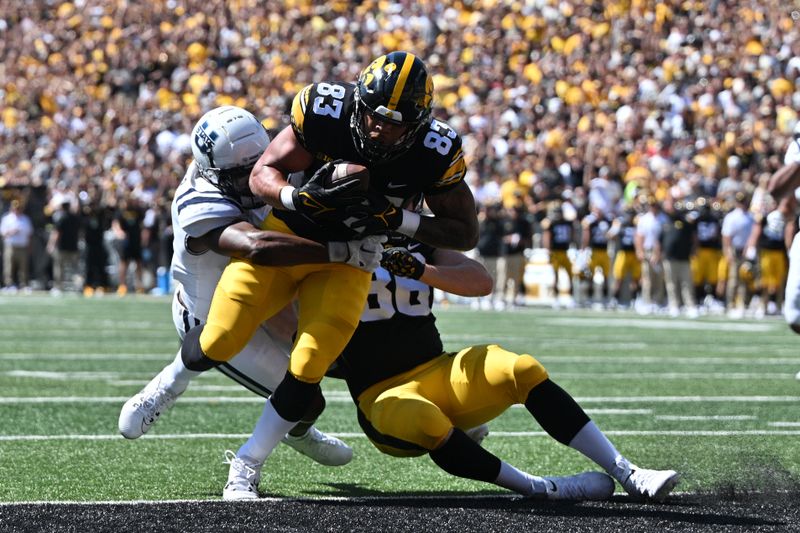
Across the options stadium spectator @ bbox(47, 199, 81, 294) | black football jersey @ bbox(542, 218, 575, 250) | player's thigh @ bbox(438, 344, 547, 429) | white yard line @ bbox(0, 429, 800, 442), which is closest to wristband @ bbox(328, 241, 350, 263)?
player's thigh @ bbox(438, 344, 547, 429)

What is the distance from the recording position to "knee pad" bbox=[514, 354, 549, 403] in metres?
3.99

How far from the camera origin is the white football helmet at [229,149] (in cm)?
443

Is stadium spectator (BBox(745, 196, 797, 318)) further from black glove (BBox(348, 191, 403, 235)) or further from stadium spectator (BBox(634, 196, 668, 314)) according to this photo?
black glove (BBox(348, 191, 403, 235))

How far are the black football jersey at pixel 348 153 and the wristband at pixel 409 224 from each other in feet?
0.48

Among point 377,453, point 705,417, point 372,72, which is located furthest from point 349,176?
point 705,417

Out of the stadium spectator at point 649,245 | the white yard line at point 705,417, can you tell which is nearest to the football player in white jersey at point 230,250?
the white yard line at point 705,417

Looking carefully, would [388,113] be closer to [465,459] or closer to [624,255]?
[465,459]

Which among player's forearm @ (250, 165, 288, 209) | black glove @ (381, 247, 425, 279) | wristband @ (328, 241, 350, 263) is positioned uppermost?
player's forearm @ (250, 165, 288, 209)

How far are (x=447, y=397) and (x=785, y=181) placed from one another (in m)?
1.78

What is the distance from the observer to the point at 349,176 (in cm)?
388

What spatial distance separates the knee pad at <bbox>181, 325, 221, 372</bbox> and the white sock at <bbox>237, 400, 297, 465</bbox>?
268 millimetres

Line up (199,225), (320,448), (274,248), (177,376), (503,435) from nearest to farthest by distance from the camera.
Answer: (274,248)
(199,225)
(177,376)
(320,448)
(503,435)

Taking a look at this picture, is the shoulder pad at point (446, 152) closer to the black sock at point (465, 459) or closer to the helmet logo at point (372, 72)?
the helmet logo at point (372, 72)

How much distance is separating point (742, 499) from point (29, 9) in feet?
84.0
